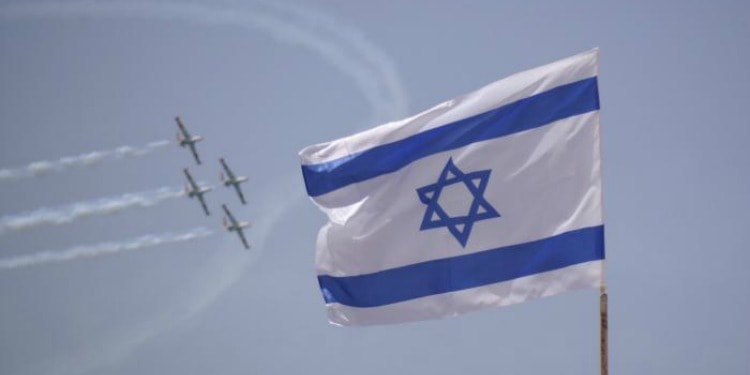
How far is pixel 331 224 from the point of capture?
2225 centimetres

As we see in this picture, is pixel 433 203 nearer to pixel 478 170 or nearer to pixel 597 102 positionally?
pixel 478 170

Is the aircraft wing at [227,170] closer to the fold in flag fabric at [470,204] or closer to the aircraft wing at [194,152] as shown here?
the aircraft wing at [194,152]

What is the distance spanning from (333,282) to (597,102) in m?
7.11

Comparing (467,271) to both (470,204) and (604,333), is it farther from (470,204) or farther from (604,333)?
(604,333)

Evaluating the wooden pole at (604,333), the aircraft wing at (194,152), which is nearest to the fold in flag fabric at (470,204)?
the wooden pole at (604,333)

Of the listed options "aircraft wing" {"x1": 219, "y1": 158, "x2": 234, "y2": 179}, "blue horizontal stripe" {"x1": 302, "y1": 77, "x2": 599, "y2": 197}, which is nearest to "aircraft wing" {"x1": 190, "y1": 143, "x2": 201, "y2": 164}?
"aircraft wing" {"x1": 219, "y1": 158, "x2": 234, "y2": 179}

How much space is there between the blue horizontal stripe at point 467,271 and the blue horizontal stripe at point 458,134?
2.25m

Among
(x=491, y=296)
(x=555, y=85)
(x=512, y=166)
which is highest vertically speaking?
(x=555, y=85)

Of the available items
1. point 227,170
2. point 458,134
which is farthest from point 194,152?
point 458,134

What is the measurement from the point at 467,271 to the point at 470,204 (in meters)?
1.36

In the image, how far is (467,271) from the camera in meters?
19.7

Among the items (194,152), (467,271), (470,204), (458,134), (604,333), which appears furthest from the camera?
(194,152)

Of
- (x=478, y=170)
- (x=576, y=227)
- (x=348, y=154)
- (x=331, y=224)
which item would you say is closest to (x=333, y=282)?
(x=331, y=224)

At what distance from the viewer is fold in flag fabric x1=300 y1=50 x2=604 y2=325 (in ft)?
62.1
